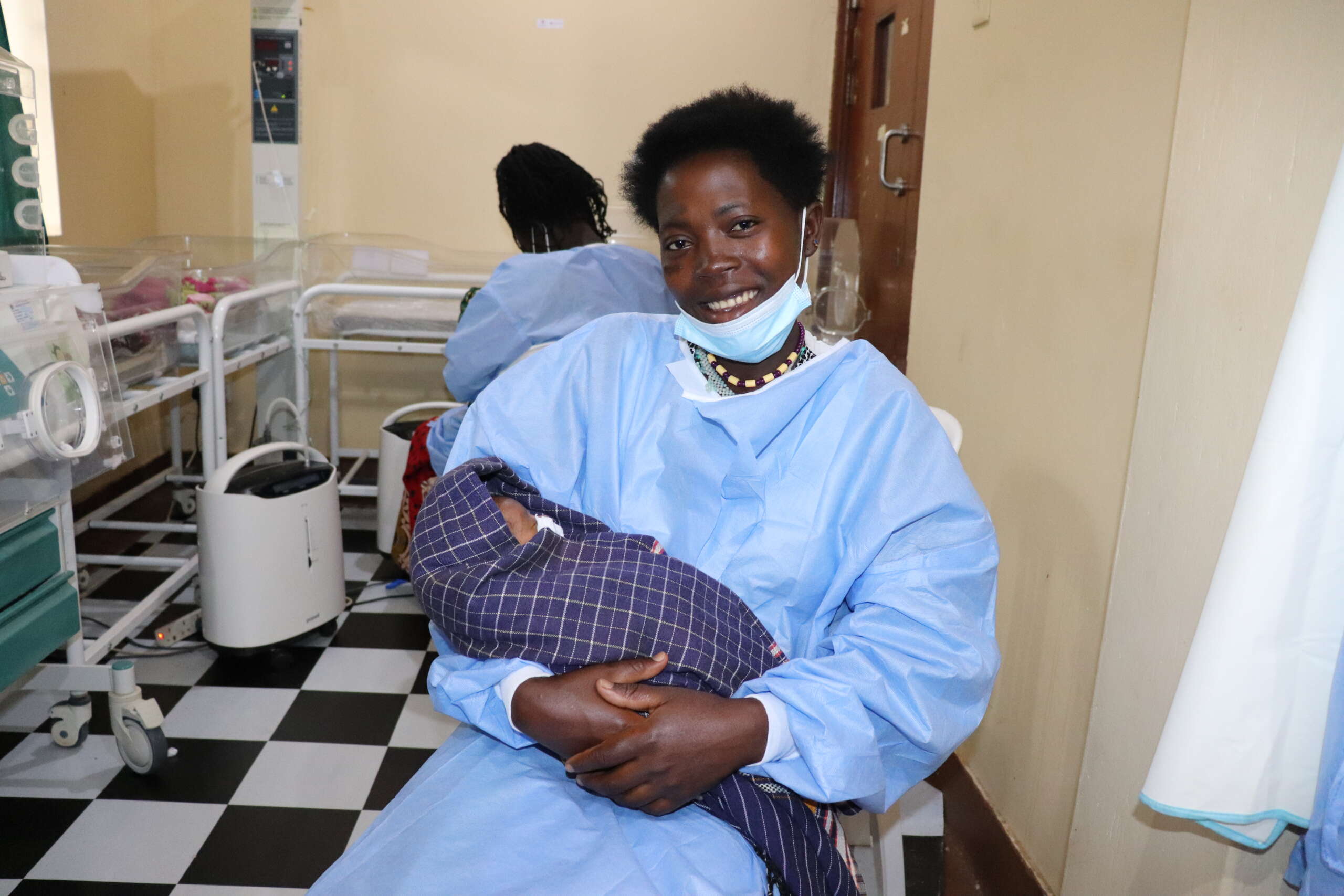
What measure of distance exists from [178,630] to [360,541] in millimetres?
979

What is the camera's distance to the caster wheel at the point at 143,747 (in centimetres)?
189

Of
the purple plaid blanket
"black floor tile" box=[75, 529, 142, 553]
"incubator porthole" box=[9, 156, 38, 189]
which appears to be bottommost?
"black floor tile" box=[75, 529, 142, 553]

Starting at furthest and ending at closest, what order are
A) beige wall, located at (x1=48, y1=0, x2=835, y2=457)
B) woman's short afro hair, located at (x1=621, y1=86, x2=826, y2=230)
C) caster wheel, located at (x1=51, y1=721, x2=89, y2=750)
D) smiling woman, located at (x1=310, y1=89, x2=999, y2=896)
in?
beige wall, located at (x1=48, y1=0, x2=835, y2=457) < caster wheel, located at (x1=51, y1=721, x2=89, y2=750) < woman's short afro hair, located at (x1=621, y1=86, x2=826, y2=230) < smiling woman, located at (x1=310, y1=89, x2=999, y2=896)

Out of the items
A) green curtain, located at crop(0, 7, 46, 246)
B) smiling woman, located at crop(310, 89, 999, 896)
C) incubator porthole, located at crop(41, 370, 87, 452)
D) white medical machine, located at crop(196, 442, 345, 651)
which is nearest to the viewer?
smiling woman, located at crop(310, 89, 999, 896)

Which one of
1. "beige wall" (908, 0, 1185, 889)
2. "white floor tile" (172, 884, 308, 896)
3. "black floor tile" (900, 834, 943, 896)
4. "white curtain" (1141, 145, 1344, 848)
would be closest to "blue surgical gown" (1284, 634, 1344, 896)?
"white curtain" (1141, 145, 1344, 848)

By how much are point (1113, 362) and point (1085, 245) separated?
20 cm

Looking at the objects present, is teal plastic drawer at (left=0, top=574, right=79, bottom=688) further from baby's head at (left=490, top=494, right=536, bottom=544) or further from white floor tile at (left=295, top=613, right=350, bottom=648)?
baby's head at (left=490, top=494, right=536, bottom=544)

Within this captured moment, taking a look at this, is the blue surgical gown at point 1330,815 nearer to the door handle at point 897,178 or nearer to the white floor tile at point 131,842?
the white floor tile at point 131,842

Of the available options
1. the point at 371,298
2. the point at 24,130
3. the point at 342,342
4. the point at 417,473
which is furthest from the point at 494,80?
the point at 24,130

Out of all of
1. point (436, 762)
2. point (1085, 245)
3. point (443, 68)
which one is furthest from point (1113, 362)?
point (443, 68)

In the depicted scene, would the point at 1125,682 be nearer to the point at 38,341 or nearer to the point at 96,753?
the point at 38,341

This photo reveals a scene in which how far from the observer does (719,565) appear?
108cm

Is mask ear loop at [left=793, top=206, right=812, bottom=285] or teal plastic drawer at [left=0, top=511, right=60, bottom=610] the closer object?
mask ear loop at [left=793, top=206, right=812, bottom=285]

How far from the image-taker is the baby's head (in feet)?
3.43
